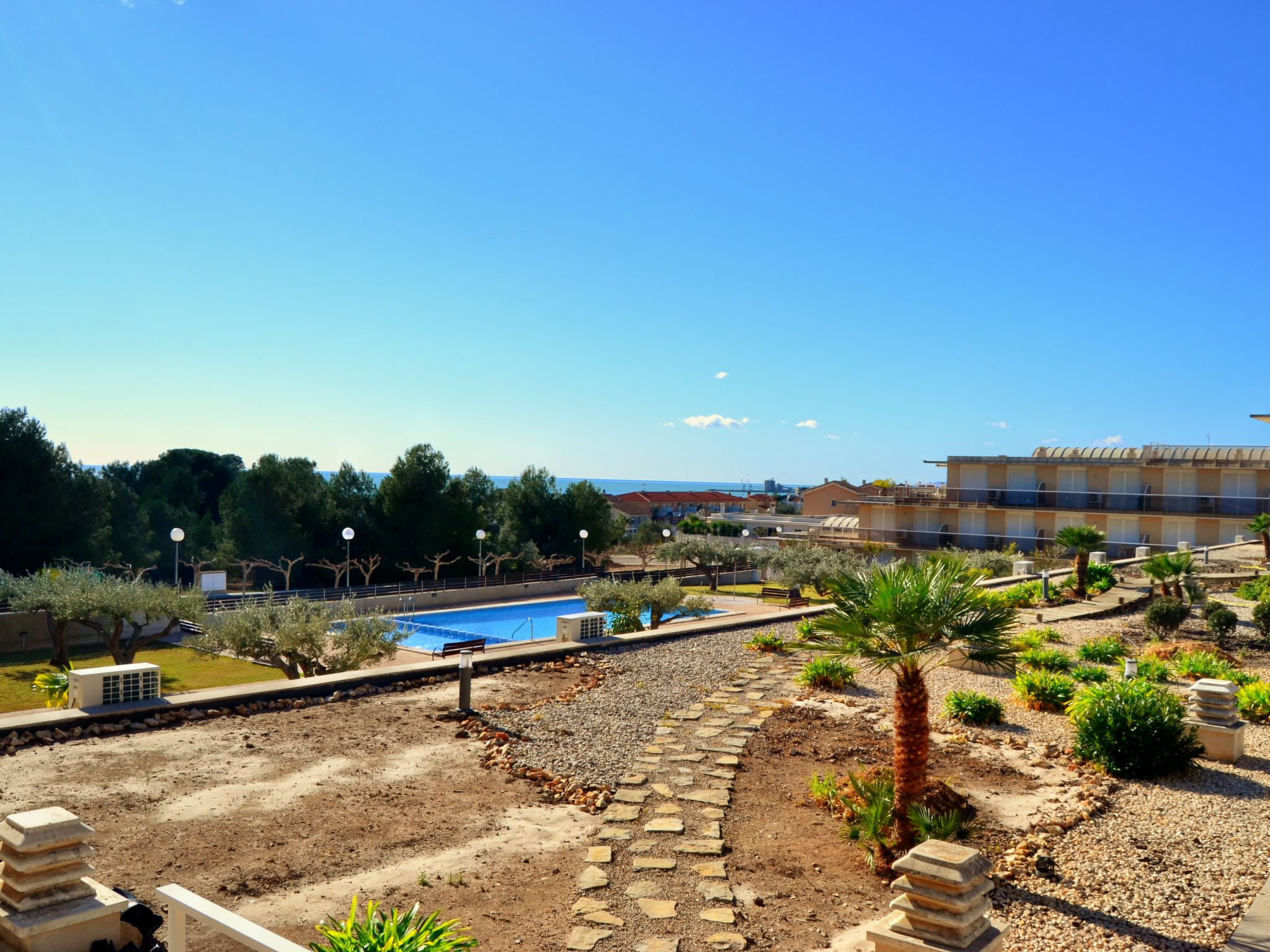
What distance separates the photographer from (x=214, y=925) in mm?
2859

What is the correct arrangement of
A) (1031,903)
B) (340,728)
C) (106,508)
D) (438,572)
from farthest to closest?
(438,572) < (106,508) < (340,728) < (1031,903)

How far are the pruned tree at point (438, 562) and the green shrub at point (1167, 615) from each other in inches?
997

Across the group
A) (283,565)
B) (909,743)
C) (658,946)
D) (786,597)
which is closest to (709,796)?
(909,743)

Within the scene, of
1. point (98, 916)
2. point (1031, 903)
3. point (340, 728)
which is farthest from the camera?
point (340, 728)

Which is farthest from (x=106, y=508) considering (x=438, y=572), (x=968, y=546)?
(x=968, y=546)

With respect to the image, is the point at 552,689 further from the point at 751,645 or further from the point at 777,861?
the point at 777,861

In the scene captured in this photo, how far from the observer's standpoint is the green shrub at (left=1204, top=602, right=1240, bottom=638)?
12914mm

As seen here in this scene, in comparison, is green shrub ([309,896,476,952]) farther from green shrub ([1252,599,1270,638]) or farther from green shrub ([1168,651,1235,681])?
green shrub ([1252,599,1270,638])

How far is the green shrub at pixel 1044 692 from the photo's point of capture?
966cm

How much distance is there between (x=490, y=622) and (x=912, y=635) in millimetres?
23038

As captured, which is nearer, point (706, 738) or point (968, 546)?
point (706, 738)

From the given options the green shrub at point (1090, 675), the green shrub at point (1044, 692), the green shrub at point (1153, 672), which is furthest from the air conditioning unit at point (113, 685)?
the green shrub at point (1153, 672)

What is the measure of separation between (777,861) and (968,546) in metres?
35.4

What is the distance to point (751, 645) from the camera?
1300cm
